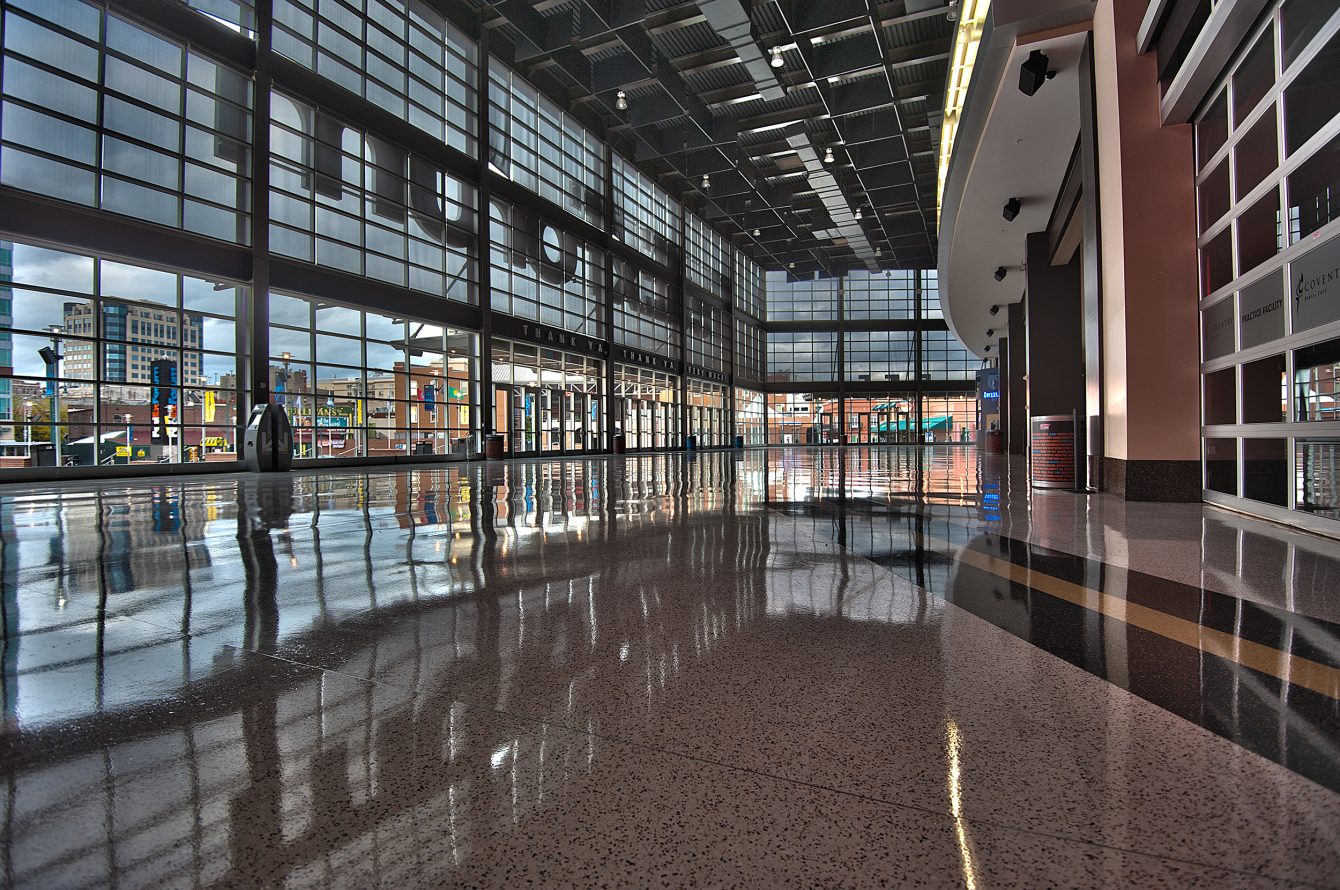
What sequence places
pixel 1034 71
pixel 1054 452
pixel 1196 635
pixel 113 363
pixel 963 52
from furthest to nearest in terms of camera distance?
pixel 113 363 → pixel 963 52 → pixel 1054 452 → pixel 1034 71 → pixel 1196 635

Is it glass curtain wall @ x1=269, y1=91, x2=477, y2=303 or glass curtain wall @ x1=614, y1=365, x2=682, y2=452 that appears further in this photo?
glass curtain wall @ x1=614, y1=365, x2=682, y2=452

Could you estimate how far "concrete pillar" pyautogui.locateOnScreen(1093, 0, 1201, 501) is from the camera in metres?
7.55

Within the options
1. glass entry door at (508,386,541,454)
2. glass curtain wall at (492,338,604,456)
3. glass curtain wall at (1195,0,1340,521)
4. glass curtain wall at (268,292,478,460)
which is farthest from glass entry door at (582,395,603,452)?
glass curtain wall at (1195,0,1340,521)

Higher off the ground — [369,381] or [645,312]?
[645,312]

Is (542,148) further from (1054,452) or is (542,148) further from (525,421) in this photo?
(1054,452)

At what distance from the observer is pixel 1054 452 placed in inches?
375

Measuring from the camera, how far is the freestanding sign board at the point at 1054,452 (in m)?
9.41

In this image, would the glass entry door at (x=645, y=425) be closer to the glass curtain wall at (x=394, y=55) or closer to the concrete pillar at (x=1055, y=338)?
the glass curtain wall at (x=394, y=55)

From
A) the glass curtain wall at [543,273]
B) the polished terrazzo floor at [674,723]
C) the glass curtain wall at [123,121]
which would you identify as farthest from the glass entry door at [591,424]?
the polished terrazzo floor at [674,723]

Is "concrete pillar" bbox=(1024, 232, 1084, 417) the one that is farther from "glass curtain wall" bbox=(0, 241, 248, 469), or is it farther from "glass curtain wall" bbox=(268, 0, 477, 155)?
"glass curtain wall" bbox=(0, 241, 248, 469)

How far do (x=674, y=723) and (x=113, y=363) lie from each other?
19.4 m

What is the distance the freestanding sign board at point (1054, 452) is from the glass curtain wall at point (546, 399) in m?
19.1

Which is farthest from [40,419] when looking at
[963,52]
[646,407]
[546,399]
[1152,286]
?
[646,407]

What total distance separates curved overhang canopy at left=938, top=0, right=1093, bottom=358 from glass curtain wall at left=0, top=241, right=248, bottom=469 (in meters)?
17.6
